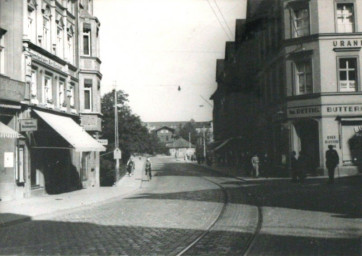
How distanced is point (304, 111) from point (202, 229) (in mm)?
21923

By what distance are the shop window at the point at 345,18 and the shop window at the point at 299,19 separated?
1897 mm

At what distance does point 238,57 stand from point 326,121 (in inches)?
848

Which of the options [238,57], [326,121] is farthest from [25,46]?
[238,57]

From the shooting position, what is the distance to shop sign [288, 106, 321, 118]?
99.5 ft

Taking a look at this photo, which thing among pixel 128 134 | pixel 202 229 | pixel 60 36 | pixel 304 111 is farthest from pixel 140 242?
pixel 128 134

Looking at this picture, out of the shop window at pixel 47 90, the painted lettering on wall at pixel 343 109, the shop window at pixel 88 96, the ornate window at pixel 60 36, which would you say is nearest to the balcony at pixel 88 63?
the shop window at pixel 88 96

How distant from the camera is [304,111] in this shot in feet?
102

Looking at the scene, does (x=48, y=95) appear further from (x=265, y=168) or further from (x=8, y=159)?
(x=265, y=168)

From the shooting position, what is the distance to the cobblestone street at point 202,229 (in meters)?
8.46

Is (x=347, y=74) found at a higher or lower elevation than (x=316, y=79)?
higher

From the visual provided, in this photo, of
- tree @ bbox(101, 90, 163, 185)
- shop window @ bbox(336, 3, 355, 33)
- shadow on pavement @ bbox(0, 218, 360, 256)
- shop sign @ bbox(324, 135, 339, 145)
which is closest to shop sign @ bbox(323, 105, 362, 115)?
shop sign @ bbox(324, 135, 339, 145)

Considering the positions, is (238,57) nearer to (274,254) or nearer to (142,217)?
(142,217)

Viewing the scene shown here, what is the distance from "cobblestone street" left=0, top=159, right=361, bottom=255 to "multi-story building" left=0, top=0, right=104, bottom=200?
5.05 m

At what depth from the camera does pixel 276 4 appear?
1330 inches
